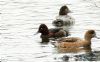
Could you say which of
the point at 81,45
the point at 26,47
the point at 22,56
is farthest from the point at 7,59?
the point at 81,45

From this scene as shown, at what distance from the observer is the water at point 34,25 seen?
23031mm

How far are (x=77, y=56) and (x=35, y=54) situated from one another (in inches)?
61.6

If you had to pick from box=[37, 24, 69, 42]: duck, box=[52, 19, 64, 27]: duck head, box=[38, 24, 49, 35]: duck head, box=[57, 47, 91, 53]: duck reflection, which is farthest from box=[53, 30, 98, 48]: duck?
box=[52, 19, 64, 27]: duck head

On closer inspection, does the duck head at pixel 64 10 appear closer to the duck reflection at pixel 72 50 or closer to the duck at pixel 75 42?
the duck at pixel 75 42

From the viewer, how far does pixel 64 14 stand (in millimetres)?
32781

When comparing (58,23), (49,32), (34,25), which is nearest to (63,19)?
(58,23)

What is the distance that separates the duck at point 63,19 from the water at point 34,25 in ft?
1.10

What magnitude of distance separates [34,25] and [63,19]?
2.25 meters

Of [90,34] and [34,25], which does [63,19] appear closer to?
[34,25]

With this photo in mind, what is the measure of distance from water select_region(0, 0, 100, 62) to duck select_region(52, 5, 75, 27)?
0.33 metres

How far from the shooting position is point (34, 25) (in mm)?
29984

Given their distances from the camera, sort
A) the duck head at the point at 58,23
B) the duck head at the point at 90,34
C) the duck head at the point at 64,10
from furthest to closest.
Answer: the duck head at the point at 64,10 < the duck head at the point at 58,23 < the duck head at the point at 90,34

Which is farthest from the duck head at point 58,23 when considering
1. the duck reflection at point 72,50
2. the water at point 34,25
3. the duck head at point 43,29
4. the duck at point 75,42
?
the duck reflection at point 72,50

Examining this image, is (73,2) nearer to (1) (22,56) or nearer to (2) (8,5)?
(2) (8,5)
